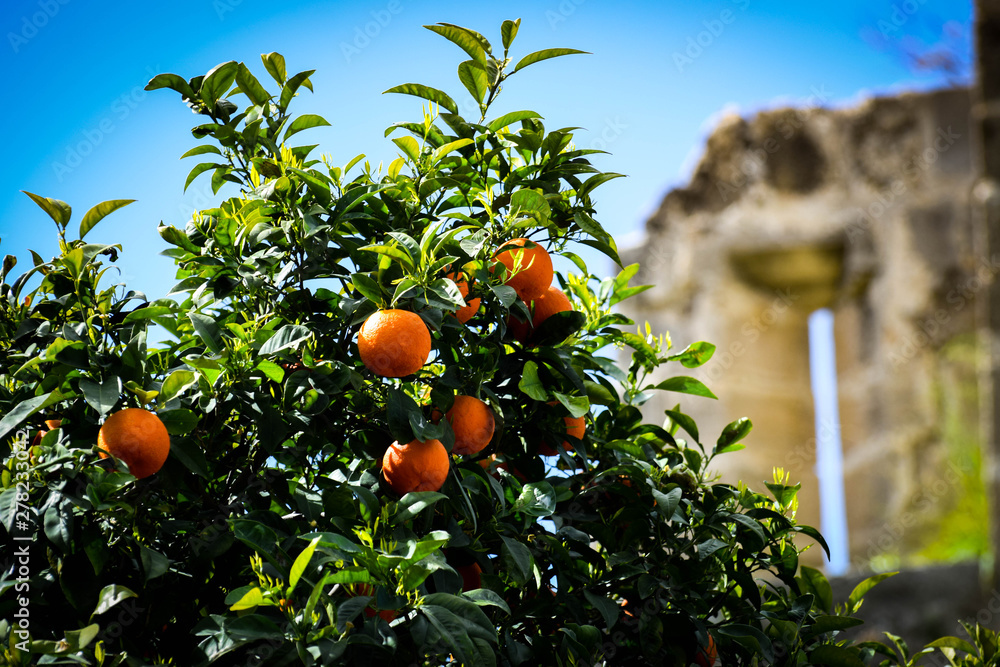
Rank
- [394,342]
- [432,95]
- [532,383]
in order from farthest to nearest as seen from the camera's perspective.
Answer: [432,95] → [532,383] → [394,342]

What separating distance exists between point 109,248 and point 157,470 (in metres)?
0.30

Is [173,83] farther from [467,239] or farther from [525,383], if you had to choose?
[525,383]

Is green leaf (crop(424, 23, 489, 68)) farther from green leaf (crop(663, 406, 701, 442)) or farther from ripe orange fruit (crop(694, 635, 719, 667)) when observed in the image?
ripe orange fruit (crop(694, 635, 719, 667))

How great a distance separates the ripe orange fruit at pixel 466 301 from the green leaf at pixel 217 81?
37 centimetres

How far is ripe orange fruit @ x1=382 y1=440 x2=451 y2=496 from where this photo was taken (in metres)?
0.97

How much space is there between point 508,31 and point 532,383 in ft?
1.42

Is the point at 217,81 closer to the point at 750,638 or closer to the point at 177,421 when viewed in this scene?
the point at 177,421

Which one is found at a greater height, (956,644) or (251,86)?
(251,86)

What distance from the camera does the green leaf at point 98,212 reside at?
3.67 ft

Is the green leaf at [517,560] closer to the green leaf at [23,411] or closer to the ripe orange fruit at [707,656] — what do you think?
the ripe orange fruit at [707,656]

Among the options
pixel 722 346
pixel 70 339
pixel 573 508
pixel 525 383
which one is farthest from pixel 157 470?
pixel 722 346

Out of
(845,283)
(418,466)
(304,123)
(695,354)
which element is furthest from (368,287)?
(845,283)

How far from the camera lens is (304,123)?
3.92ft

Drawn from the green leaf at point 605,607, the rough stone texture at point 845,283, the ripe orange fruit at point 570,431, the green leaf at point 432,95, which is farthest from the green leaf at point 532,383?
the rough stone texture at point 845,283
